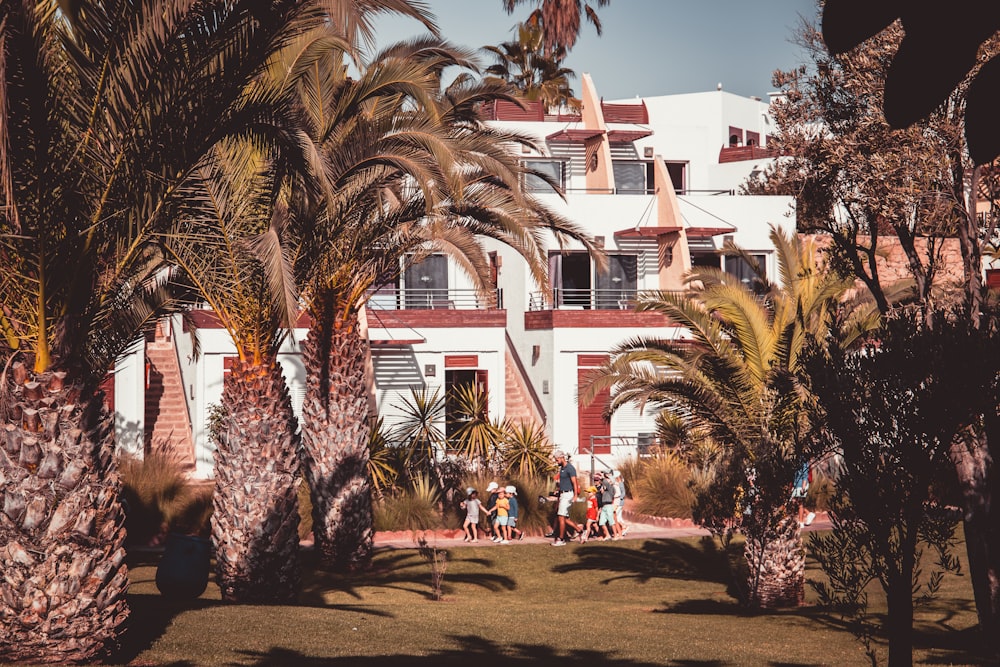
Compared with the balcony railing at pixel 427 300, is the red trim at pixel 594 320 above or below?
below

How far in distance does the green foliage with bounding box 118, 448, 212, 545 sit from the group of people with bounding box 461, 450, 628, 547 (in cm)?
510

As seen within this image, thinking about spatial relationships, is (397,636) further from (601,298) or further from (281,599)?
(601,298)

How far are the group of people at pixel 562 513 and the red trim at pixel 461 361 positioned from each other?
331 inches

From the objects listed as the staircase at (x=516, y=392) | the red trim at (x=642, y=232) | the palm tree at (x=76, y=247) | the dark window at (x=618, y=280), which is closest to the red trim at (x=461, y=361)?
the staircase at (x=516, y=392)

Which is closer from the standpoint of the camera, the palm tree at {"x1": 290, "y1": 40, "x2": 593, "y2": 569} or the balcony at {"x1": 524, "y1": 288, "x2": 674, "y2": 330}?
the palm tree at {"x1": 290, "y1": 40, "x2": 593, "y2": 569}

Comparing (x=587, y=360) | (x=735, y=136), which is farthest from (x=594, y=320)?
(x=735, y=136)

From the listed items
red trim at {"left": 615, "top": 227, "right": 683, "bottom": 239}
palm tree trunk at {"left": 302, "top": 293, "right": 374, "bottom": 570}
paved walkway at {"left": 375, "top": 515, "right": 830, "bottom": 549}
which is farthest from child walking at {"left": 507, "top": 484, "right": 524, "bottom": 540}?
red trim at {"left": 615, "top": 227, "right": 683, "bottom": 239}

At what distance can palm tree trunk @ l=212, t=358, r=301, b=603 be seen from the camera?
47.8 feet

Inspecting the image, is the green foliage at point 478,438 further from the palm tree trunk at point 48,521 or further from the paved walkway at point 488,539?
the palm tree trunk at point 48,521

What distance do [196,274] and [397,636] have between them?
503 centimetres

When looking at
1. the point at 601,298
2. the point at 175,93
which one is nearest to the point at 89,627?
the point at 175,93

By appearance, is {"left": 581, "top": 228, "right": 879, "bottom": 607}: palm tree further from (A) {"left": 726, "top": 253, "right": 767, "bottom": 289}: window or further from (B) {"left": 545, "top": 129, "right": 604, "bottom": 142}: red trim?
(B) {"left": 545, "top": 129, "right": 604, "bottom": 142}: red trim

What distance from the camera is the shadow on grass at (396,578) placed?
16.8m

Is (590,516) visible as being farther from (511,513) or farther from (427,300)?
(427,300)
